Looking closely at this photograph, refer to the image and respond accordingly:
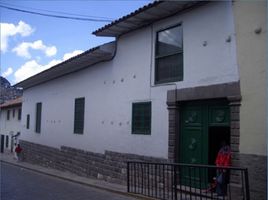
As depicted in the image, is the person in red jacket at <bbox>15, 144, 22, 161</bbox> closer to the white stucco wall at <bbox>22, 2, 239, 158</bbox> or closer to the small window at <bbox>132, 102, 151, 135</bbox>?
the white stucco wall at <bbox>22, 2, 239, 158</bbox>

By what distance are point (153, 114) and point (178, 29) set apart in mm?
2489

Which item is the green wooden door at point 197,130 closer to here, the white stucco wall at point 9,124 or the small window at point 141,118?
the small window at point 141,118

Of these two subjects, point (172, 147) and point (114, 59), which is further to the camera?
point (114, 59)

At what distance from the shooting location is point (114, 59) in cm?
1398

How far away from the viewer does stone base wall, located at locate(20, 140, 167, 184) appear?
512 inches

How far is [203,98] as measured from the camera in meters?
9.91

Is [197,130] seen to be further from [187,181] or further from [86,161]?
[86,161]

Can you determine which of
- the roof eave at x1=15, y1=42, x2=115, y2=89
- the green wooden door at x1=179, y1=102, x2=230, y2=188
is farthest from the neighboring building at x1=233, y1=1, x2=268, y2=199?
the roof eave at x1=15, y1=42, x2=115, y2=89

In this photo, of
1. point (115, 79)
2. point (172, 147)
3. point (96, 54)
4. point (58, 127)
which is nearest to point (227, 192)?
point (172, 147)

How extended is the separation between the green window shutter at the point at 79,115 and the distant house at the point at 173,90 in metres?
0.04

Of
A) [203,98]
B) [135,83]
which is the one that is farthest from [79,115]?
[203,98]

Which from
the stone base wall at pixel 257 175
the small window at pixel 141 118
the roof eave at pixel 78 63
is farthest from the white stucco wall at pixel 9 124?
the stone base wall at pixel 257 175

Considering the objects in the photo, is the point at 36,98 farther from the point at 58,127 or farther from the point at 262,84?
the point at 262,84

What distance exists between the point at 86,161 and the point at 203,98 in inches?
289
